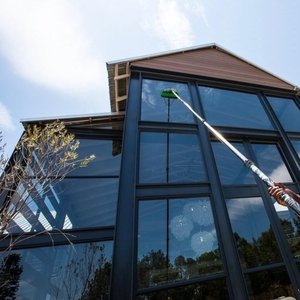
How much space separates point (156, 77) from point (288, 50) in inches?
226

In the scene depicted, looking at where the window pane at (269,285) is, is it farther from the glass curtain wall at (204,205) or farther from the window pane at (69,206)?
the window pane at (69,206)

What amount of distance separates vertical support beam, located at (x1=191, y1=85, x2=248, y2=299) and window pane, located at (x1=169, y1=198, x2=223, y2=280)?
0.10 m

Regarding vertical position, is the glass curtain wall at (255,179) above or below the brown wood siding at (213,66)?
below

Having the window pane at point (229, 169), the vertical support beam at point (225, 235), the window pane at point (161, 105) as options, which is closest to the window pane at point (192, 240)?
the vertical support beam at point (225, 235)

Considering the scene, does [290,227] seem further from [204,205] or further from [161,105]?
[161,105]

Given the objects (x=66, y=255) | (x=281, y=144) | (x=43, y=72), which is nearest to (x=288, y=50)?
(x=281, y=144)

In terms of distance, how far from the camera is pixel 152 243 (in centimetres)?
336

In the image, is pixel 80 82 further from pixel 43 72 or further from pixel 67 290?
pixel 67 290

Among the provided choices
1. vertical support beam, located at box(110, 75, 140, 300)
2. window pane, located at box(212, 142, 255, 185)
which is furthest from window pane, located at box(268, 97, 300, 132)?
vertical support beam, located at box(110, 75, 140, 300)

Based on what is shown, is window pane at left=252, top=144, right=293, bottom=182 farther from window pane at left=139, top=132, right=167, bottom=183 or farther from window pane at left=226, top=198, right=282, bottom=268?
window pane at left=139, top=132, right=167, bottom=183

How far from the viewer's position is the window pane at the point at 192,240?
3.29 metres

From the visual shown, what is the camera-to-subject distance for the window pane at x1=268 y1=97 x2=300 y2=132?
6.38 meters

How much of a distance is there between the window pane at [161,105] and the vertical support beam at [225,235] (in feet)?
3.21

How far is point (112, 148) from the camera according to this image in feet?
19.3
